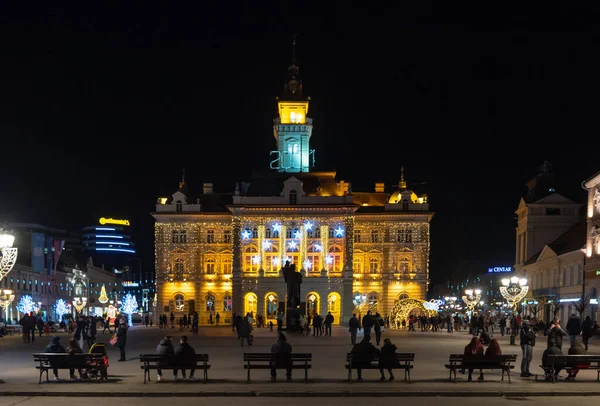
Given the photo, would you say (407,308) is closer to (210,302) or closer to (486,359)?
(210,302)

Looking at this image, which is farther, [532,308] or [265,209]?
[265,209]

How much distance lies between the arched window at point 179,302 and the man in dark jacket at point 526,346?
82682 millimetres

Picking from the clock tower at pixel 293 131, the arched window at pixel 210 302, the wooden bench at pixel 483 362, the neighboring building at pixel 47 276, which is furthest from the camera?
the clock tower at pixel 293 131

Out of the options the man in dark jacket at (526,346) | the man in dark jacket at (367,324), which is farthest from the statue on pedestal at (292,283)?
the man in dark jacket at (526,346)

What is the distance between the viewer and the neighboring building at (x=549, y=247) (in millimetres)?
75750

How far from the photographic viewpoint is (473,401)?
831 inches

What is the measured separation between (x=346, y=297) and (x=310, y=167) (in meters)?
25.2

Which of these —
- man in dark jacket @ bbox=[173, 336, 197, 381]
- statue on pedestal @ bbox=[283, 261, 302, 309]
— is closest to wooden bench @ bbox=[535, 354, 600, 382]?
man in dark jacket @ bbox=[173, 336, 197, 381]

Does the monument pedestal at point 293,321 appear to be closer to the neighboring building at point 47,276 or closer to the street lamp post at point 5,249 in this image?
the neighboring building at point 47,276

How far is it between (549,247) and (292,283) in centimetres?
3146

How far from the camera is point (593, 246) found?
6272cm

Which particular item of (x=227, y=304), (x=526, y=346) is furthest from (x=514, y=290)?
(x=227, y=304)

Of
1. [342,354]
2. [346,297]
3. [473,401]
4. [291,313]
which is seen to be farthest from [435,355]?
[346,297]

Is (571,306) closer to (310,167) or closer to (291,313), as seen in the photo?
(291,313)
